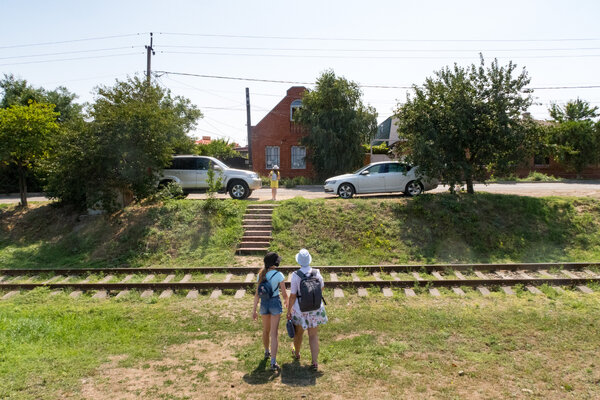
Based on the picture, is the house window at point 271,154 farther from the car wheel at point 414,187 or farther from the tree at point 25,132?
the tree at point 25,132

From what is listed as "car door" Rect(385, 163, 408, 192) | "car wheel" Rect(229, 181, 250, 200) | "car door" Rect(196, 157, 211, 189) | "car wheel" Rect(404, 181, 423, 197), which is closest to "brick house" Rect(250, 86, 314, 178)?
"car door" Rect(196, 157, 211, 189)

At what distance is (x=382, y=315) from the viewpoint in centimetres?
786

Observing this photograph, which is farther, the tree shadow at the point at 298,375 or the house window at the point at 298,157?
the house window at the point at 298,157

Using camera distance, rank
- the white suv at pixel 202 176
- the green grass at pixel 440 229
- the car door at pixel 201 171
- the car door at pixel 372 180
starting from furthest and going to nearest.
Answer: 1. the car door at pixel 201 171
2. the white suv at pixel 202 176
3. the car door at pixel 372 180
4. the green grass at pixel 440 229

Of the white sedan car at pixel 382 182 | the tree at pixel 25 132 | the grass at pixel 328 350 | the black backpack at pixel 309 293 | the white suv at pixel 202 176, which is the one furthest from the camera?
the white suv at pixel 202 176

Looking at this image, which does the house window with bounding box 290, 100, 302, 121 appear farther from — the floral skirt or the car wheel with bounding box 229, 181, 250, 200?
the floral skirt

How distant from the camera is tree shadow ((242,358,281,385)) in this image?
5566 mm

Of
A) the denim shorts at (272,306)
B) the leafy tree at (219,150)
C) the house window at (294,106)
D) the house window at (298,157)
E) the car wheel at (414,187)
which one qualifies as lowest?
the denim shorts at (272,306)

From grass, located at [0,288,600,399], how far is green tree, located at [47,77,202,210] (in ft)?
19.6

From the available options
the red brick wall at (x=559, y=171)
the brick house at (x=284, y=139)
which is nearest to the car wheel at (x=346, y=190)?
the brick house at (x=284, y=139)

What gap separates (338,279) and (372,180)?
7.45 metres

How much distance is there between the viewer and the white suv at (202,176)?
662 inches

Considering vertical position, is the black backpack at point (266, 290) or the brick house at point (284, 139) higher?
the brick house at point (284, 139)

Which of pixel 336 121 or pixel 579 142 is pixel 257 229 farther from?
pixel 579 142
